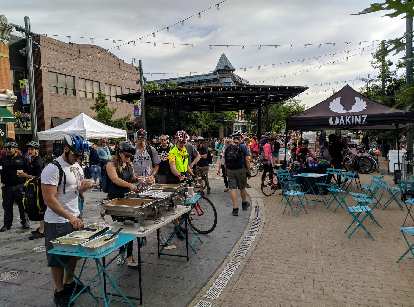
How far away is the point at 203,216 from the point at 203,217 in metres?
0.02

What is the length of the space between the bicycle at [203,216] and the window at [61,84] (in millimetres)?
25701

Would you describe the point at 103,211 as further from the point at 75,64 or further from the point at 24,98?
the point at 75,64

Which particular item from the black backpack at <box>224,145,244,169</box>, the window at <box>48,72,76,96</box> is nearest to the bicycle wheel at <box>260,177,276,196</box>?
the black backpack at <box>224,145,244,169</box>

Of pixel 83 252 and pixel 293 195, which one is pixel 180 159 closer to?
pixel 293 195

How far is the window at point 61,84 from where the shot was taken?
29.2 m

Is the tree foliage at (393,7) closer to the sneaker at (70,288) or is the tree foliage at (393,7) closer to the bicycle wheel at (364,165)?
the sneaker at (70,288)

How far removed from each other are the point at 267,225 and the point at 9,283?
475cm

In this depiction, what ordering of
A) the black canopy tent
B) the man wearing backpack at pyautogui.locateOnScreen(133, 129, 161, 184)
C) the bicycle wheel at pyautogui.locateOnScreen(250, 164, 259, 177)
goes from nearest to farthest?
the man wearing backpack at pyautogui.locateOnScreen(133, 129, 161, 184) → the black canopy tent → the bicycle wheel at pyautogui.locateOnScreen(250, 164, 259, 177)

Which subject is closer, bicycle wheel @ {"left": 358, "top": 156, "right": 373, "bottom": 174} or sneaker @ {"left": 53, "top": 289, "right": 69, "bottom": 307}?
sneaker @ {"left": 53, "top": 289, "right": 69, "bottom": 307}

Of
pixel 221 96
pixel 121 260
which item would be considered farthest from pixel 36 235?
pixel 221 96

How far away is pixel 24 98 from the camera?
25.2m

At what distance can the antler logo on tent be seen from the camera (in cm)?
987

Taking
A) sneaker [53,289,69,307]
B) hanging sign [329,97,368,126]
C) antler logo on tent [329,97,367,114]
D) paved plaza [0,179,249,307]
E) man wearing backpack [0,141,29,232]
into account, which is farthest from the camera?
antler logo on tent [329,97,367,114]

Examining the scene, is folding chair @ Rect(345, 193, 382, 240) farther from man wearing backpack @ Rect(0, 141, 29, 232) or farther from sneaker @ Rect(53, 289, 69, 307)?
man wearing backpack @ Rect(0, 141, 29, 232)
